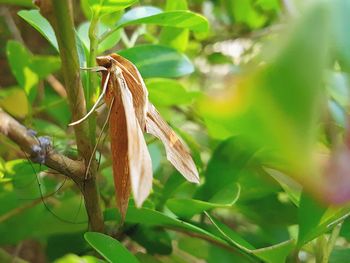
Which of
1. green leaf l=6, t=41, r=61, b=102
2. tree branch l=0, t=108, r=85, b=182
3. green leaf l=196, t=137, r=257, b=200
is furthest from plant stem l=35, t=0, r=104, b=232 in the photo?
green leaf l=6, t=41, r=61, b=102

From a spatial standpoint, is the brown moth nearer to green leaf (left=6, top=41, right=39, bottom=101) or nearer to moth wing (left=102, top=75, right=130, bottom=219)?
moth wing (left=102, top=75, right=130, bottom=219)

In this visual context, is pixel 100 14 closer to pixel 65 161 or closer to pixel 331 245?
pixel 65 161

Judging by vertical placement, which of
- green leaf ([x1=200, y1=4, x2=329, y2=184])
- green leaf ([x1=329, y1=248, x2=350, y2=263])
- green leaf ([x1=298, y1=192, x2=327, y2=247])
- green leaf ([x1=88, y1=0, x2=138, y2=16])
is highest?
green leaf ([x1=200, y1=4, x2=329, y2=184])

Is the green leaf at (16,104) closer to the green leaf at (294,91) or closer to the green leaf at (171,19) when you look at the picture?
the green leaf at (171,19)

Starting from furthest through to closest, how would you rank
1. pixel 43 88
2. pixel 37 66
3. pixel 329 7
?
pixel 43 88 < pixel 37 66 < pixel 329 7

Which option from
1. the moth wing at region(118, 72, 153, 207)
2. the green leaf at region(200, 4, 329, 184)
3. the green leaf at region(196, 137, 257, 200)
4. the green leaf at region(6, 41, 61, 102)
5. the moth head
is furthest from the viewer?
the green leaf at region(6, 41, 61, 102)

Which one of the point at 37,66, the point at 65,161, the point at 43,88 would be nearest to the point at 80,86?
the point at 65,161
